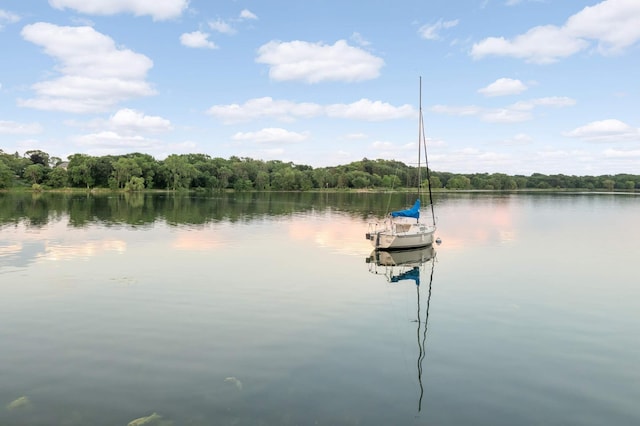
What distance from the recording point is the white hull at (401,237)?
46750 mm

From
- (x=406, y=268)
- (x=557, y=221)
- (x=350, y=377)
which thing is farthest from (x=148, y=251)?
(x=557, y=221)

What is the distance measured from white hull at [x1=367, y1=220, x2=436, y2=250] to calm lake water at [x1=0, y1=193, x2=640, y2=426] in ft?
9.23

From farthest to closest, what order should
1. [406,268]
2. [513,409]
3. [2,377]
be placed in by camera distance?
[406,268]
[2,377]
[513,409]

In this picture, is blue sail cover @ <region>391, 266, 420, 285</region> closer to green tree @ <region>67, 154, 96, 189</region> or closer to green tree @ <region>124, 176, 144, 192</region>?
green tree @ <region>124, 176, 144, 192</region>

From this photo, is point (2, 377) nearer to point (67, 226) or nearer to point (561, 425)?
point (561, 425)

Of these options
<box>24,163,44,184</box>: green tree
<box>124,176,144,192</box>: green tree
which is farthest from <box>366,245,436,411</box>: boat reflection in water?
<box>24,163,44,184</box>: green tree

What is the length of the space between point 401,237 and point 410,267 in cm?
745

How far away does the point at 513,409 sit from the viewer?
47.3 feet

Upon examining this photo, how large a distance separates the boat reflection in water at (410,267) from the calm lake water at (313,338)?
0.31m

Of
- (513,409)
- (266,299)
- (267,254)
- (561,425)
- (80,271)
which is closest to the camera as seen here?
(561,425)

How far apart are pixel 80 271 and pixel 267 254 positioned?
661 inches

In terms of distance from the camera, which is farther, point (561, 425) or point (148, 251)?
point (148, 251)

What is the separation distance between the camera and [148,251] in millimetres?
44156

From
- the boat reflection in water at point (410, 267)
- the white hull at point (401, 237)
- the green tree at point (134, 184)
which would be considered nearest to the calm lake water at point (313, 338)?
the boat reflection in water at point (410, 267)
